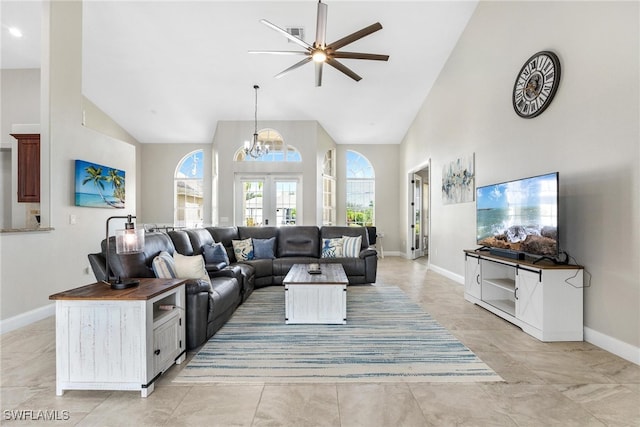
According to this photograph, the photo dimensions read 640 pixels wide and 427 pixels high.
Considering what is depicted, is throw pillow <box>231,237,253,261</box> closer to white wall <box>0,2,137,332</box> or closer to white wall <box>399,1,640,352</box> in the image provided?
white wall <box>0,2,137,332</box>

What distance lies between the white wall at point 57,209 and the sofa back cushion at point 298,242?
270 cm

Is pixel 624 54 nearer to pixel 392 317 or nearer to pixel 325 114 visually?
pixel 392 317

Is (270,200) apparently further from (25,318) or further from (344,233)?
(25,318)

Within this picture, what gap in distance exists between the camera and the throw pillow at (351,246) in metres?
5.05

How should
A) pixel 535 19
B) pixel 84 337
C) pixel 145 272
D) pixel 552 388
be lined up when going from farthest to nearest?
1. pixel 535 19
2. pixel 145 272
3. pixel 552 388
4. pixel 84 337

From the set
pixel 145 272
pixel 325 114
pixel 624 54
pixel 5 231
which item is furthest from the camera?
pixel 325 114

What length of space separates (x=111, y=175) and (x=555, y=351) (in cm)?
587

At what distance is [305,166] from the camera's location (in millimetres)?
7230

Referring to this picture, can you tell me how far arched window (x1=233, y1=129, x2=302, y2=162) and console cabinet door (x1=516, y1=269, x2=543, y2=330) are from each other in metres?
5.31

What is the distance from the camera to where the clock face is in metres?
3.08

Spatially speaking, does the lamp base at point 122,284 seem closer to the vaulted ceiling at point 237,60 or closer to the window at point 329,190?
the vaulted ceiling at point 237,60

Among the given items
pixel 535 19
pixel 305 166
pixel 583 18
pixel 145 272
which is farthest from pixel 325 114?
pixel 145 272

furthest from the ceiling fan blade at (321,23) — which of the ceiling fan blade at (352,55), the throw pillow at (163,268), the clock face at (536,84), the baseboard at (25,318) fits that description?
the baseboard at (25,318)

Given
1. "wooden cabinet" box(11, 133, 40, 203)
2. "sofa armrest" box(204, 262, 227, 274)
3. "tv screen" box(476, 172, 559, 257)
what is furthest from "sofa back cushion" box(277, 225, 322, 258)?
"wooden cabinet" box(11, 133, 40, 203)
